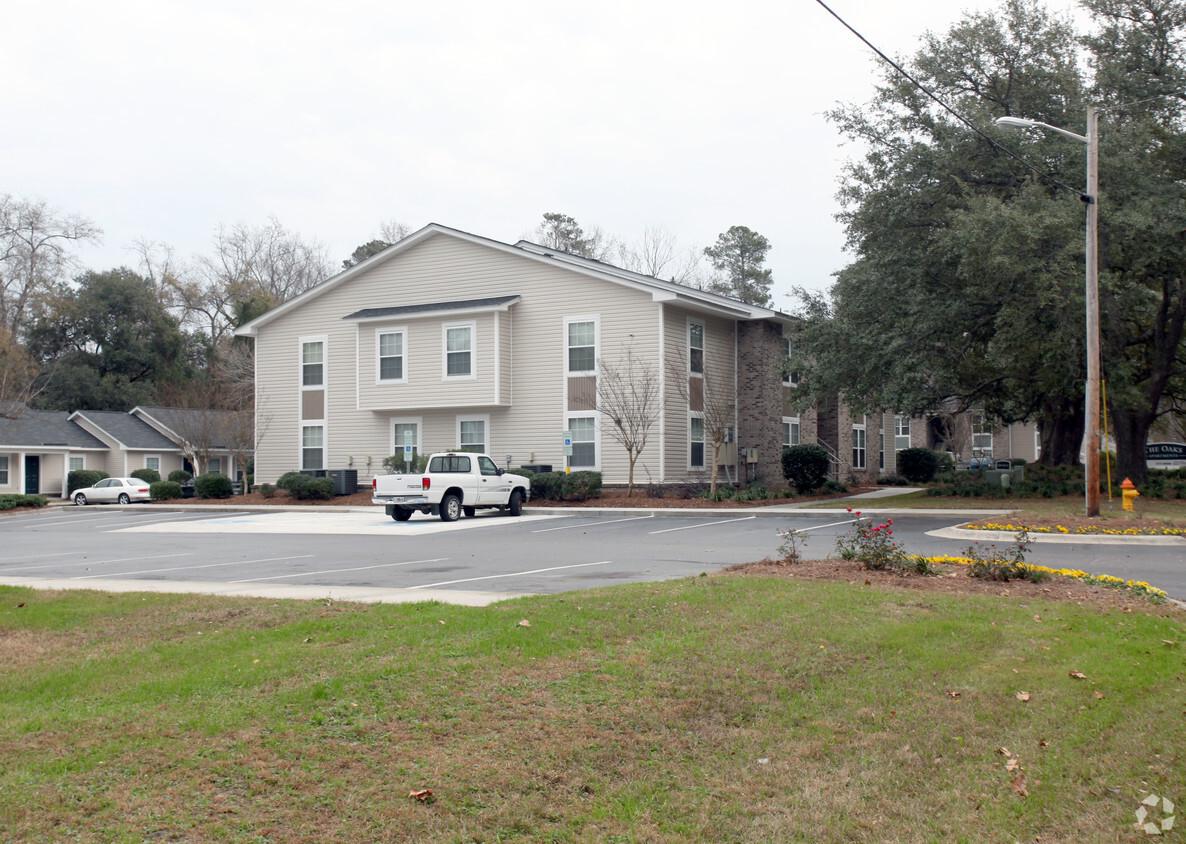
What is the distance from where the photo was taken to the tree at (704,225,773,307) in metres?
71.2

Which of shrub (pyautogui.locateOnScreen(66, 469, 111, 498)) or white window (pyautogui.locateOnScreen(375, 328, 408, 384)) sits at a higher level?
white window (pyautogui.locateOnScreen(375, 328, 408, 384))

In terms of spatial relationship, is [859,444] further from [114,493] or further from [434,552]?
[114,493]

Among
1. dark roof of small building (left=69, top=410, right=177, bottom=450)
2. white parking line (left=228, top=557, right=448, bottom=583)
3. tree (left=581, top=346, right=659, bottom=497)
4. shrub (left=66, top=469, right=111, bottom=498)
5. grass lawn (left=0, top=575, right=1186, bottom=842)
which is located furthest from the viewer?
dark roof of small building (left=69, top=410, right=177, bottom=450)

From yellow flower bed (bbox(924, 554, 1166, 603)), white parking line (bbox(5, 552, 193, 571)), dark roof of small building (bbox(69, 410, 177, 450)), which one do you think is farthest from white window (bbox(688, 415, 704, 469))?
dark roof of small building (bbox(69, 410, 177, 450))

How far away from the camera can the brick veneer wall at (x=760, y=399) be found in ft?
113

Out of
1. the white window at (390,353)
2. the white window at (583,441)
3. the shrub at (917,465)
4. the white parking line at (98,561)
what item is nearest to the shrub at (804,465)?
the white window at (583,441)

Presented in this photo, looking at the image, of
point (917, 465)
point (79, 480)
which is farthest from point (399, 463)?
point (917, 465)

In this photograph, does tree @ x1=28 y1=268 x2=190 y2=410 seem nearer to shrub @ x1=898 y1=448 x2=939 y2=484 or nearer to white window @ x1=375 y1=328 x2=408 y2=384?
white window @ x1=375 y1=328 x2=408 y2=384

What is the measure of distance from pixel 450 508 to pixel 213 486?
1707 centimetres

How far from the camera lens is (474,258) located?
35.1 meters

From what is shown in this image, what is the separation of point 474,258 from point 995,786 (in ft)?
103

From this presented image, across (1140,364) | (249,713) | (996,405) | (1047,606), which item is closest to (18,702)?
(249,713)

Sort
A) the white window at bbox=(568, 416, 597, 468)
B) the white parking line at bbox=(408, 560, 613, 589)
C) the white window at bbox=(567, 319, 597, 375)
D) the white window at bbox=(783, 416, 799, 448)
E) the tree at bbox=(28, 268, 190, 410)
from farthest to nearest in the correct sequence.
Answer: the tree at bbox=(28, 268, 190, 410) < the white window at bbox=(783, 416, 799, 448) < the white window at bbox=(567, 319, 597, 375) < the white window at bbox=(568, 416, 597, 468) < the white parking line at bbox=(408, 560, 613, 589)

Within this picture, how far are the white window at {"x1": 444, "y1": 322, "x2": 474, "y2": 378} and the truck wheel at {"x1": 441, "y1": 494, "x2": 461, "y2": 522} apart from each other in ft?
30.1
